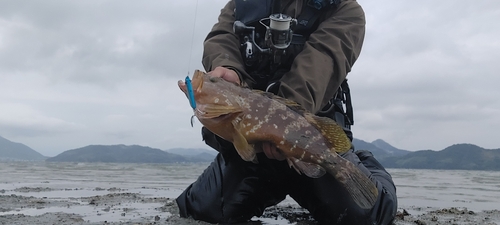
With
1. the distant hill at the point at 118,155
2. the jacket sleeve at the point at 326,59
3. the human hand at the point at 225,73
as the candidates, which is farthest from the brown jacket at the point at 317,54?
the distant hill at the point at 118,155

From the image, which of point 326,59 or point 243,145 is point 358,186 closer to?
→ point 243,145

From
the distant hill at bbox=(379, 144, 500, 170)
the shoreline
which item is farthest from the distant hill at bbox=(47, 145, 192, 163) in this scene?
the shoreline

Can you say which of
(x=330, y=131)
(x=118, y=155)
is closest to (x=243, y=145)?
(x=330, y=131)

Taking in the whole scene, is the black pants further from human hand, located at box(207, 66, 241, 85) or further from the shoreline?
human hand, located at box(207, 66, 241, 85)

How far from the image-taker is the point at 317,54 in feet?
12.2

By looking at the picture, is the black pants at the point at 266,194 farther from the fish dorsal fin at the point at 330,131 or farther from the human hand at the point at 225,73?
the human hand at the point at 225,73

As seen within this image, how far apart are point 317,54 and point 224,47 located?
931 mm

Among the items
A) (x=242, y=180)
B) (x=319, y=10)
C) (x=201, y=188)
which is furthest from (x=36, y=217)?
(x=319, y=10)

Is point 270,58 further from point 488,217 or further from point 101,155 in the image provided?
point 101,155

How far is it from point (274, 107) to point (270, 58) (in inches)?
42.2

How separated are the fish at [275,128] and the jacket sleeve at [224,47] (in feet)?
2.28

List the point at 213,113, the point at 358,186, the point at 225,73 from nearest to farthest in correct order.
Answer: the point at 213,113 < the point at 358,186 < the point at 225,73

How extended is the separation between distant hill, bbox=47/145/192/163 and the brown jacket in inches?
2758

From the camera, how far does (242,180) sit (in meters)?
3.91
